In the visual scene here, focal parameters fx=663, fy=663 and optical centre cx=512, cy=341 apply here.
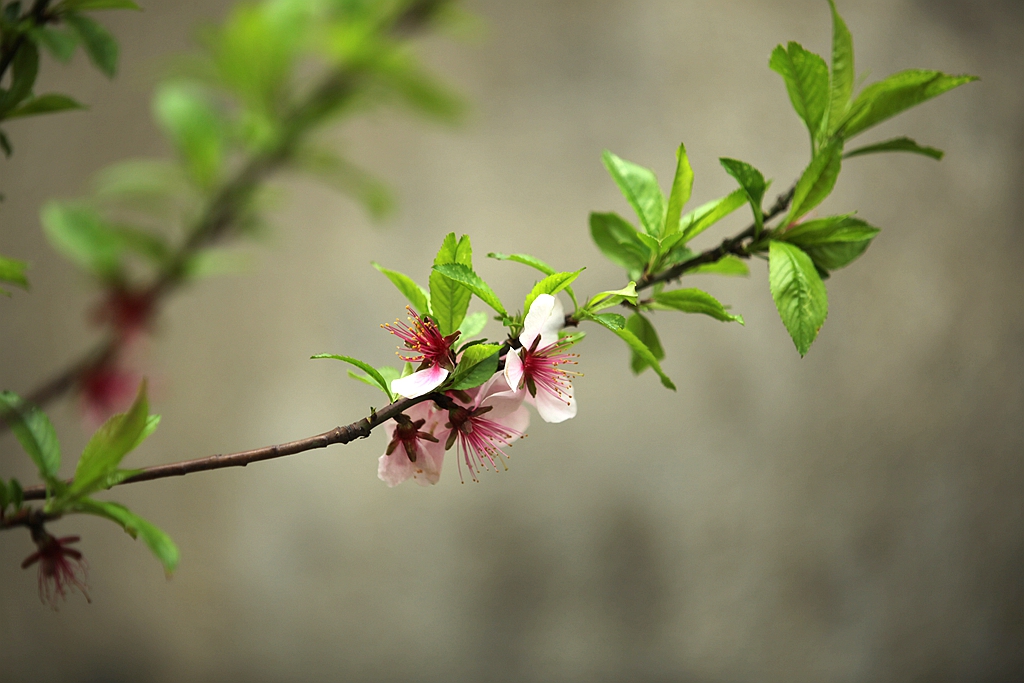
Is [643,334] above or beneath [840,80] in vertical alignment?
beneath

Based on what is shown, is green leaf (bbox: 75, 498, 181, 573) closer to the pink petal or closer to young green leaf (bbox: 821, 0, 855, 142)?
the pink petal

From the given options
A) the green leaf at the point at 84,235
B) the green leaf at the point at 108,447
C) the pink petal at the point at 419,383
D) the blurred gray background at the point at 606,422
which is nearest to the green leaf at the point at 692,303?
the pink petal at the point at 419,383

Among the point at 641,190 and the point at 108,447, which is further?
the point at 641,190

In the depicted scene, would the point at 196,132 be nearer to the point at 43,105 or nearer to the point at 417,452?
the point at 43,105

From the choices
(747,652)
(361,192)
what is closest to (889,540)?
(747,652)

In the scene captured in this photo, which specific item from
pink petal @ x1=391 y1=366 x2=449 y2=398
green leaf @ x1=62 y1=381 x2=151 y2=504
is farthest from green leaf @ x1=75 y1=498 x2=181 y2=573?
pink petal @ x1=391 y1=366 x2=449 y2=398

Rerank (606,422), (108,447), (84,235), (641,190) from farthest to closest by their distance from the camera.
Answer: (606,422), (84,235), (641,190), (108,447)

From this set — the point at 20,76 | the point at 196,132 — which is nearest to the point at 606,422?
the point at 196,132

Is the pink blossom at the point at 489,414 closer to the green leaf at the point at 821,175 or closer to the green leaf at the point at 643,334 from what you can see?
the green leaf at the point at 643,334
